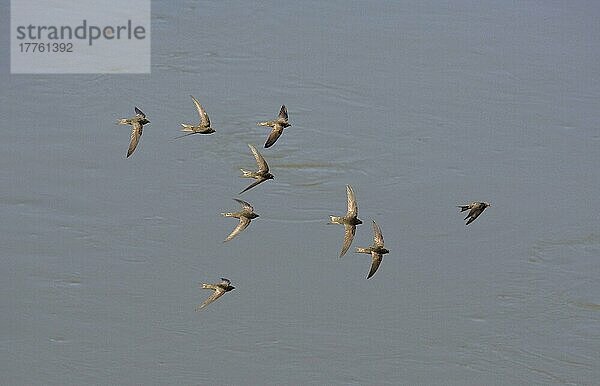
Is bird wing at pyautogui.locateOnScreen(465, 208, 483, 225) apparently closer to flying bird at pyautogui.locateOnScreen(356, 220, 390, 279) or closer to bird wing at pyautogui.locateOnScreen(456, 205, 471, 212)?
bird wing at pyautogui.locateOnScreen(456, 205, 471, 212)

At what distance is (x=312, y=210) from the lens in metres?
5.12

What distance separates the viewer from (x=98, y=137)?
18.4 feet

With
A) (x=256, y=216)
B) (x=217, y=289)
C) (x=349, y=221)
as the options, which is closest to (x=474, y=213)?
(x=349, y=221)

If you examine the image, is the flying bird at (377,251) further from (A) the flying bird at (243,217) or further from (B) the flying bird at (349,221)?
(A) the flying bird at (243,217)

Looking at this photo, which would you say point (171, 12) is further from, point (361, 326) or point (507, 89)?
point (361, 326)

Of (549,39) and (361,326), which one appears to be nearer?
(361,326)

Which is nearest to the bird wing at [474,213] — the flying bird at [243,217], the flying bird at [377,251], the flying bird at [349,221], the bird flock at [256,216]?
the bird flock at [256,216]

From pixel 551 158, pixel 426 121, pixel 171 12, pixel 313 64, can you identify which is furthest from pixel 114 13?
pixel 551 158

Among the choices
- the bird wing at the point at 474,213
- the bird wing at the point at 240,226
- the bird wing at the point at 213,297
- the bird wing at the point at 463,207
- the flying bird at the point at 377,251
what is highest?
the bird wing at the point at 463,207

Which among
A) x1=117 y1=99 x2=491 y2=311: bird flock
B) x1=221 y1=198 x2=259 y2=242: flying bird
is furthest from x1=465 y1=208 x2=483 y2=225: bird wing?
x1=221 y1=198 x2=259 y2=242: flying bird

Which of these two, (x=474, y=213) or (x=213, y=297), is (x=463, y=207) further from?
(x=213, y=297)

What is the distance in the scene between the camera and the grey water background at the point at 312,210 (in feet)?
14.1

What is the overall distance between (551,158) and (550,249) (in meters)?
0.80

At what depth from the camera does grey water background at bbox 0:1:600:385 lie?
429 cm
